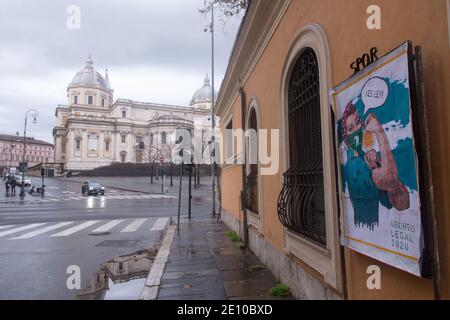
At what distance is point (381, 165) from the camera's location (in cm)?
266

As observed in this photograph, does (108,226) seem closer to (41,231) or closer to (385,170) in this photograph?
(41,231)

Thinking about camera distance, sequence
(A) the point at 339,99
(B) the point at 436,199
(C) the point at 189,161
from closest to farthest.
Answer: (B) the point at 436,199, (A) the point at 339,99, (C) the point at 189,161

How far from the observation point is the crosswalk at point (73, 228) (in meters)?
12.1

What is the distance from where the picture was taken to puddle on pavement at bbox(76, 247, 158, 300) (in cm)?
553

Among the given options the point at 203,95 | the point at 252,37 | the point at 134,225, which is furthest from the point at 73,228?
the point at 203,95

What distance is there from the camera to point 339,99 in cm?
335

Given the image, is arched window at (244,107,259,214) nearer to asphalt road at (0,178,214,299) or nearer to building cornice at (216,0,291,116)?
building cornice at (216,0,291,116)

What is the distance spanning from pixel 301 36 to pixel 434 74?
2.58m

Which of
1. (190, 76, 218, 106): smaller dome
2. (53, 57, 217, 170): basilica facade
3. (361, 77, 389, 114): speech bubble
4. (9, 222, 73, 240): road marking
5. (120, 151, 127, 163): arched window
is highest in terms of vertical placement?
(190, 76, 218, 106): smaller dome

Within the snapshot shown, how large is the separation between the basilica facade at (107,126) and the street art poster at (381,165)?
244 feet

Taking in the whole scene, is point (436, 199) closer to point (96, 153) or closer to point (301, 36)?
point (301, 36)

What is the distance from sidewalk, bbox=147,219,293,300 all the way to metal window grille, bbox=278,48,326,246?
46.3 inches

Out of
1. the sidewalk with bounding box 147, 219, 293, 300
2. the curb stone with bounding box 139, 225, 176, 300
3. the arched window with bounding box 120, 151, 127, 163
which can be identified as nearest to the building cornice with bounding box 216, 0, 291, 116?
the sidewalk with bounding box 147, 219, 293, 300
